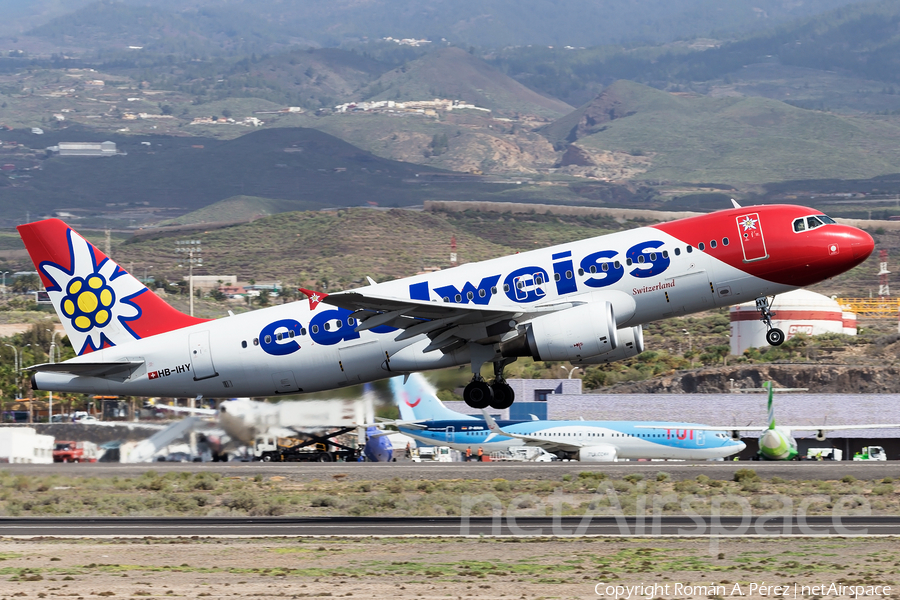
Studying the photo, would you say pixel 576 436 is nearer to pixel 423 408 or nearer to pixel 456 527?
pixel 423 408

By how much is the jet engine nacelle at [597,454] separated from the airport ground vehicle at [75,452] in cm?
2781

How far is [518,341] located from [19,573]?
16698 mm

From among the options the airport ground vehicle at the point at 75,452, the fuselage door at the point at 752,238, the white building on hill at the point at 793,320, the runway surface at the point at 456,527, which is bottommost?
the runway surface at the point at 456,527

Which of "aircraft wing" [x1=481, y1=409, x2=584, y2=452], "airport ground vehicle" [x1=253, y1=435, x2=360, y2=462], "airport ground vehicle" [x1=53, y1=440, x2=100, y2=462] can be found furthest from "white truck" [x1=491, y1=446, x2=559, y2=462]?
"airport ground vehicle" [x1=53, y1=440, x2=100, y2=462]

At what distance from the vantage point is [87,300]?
44250 millimetres

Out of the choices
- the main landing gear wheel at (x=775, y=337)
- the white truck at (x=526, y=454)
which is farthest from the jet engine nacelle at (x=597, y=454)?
the main landing gear wheel at (x=775, y=337)

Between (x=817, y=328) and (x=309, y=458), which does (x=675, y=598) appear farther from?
(x=817, y=328)

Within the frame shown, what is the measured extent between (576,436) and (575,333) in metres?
34.8

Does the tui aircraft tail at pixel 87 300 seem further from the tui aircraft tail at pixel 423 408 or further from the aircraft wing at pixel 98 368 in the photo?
the tui aircraft tail at pixel 423 408

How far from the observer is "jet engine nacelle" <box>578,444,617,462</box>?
7019 centimetres

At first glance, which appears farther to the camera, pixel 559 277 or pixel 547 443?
pixel 547 443

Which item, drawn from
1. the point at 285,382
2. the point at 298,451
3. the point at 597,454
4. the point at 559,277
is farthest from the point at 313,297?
the point at 597,454

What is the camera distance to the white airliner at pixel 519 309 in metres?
37.8

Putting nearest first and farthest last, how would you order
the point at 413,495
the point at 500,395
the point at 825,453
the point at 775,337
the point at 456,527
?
the point at 456,527, the point at 775,337, the point at 500,395, the point at 413,495, the point at 825,453
